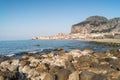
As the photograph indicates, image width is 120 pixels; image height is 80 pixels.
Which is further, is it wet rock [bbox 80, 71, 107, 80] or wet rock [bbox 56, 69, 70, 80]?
wet rock [bbox 56, 69, 70, 80]

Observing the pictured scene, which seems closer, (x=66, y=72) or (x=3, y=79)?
(x=3, y=79)

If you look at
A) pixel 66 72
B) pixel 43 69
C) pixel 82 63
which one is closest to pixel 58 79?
pixel 66 72

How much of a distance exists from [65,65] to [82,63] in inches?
60.0

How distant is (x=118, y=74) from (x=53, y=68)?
18.1 ft

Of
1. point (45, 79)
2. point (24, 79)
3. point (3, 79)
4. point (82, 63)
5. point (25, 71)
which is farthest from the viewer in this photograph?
point (82, 63)

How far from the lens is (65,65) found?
65.2 feet

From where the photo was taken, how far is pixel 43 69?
18.6 metres

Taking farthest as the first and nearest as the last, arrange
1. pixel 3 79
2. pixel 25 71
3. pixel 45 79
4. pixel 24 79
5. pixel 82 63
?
1. pixel 82 63
2. pixel 25 71
3. pixel 24 79
4. pixel 45 79
5. pixel 3 79

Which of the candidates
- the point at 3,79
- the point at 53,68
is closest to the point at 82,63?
the point at 53,68

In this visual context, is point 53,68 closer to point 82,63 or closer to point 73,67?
point 73,67

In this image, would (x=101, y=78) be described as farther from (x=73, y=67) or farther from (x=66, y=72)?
(x=73, y=67)

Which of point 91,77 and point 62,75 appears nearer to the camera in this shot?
point 91,77

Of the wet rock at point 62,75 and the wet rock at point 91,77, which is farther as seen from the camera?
the wet rock at point 62,75

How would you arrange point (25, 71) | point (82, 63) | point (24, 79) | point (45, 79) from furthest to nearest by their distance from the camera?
1. point (82, 63)
2. point (25, 71)
3. point (24, 79)
4. point (45, 79)
